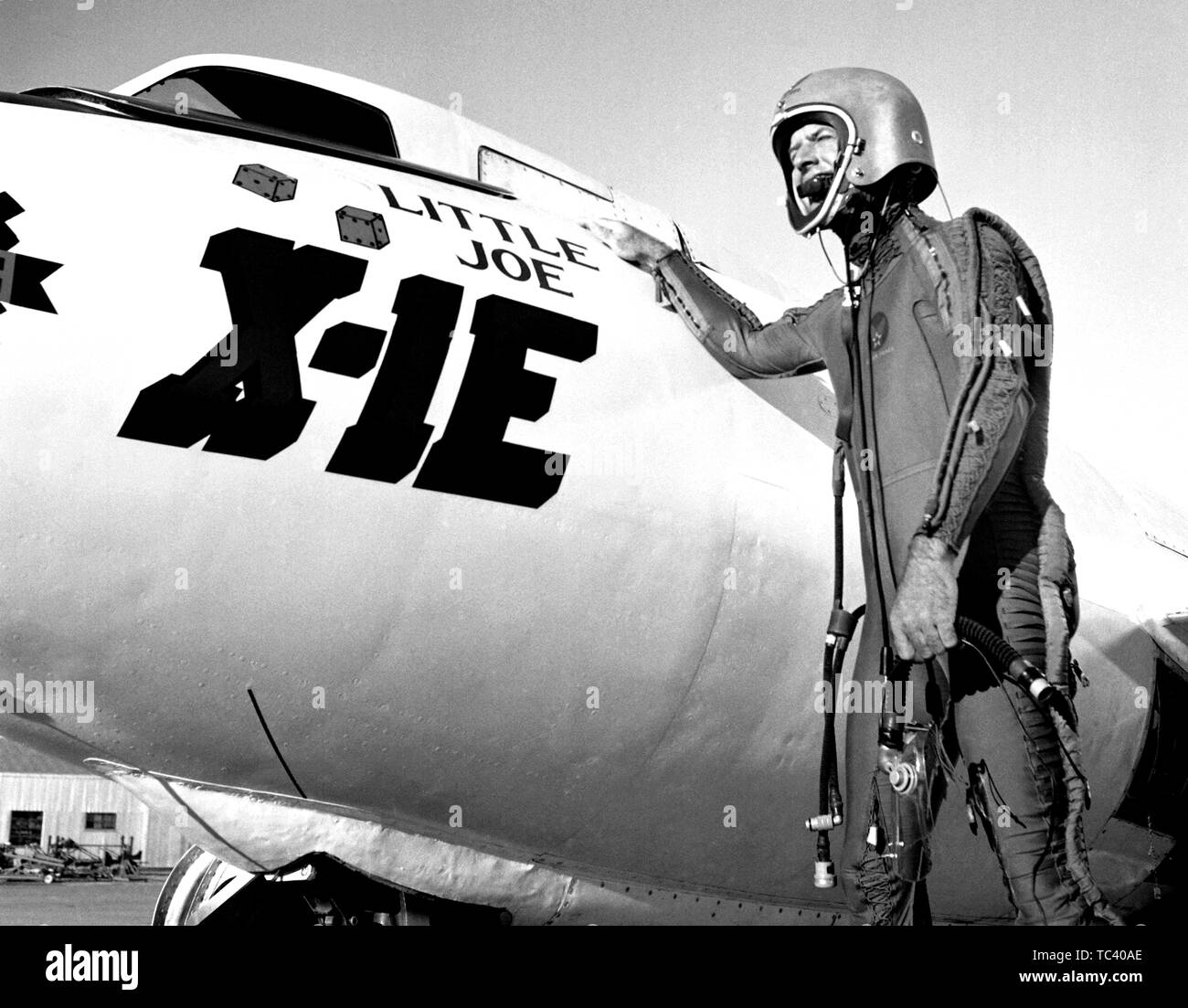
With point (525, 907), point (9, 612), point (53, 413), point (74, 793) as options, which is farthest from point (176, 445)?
point (74, 793)

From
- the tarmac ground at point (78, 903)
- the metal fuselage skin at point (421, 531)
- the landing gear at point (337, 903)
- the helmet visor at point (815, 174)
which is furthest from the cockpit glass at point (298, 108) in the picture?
the tarmac ground at point (78, 903)

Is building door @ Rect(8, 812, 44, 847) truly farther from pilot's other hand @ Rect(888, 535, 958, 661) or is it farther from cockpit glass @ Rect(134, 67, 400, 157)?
pilot's other hand @ Rect(888, 535, 958, 661)

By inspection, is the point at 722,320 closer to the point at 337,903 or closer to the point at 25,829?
the point at 337,903

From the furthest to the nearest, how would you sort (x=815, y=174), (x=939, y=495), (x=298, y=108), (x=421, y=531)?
(x=298, y=108), (x=815, y=174), (x=421, y=531), (x=939, y=495)

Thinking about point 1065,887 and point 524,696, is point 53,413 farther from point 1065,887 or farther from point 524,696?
point 1065,887

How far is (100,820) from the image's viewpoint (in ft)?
94.9

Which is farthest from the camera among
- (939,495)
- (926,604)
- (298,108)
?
(298,108)

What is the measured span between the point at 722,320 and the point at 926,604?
5.76 feet

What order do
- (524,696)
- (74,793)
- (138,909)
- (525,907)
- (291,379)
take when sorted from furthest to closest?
(74,793)
(138,909)
(525,907)
(524,696)
(291,379)

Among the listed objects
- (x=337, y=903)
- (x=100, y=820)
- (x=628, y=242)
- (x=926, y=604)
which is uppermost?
(x=628, y=242)

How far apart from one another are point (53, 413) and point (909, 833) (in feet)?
9.31

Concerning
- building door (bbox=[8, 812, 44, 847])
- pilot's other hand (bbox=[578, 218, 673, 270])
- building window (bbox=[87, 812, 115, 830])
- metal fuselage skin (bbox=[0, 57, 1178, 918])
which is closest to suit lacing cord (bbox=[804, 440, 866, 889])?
metal fuselage skin (bbox=[0, 57, 1178, 918])

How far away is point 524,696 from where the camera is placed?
3.94 m

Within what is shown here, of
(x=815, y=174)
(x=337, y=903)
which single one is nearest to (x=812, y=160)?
(x=815, y=174)
